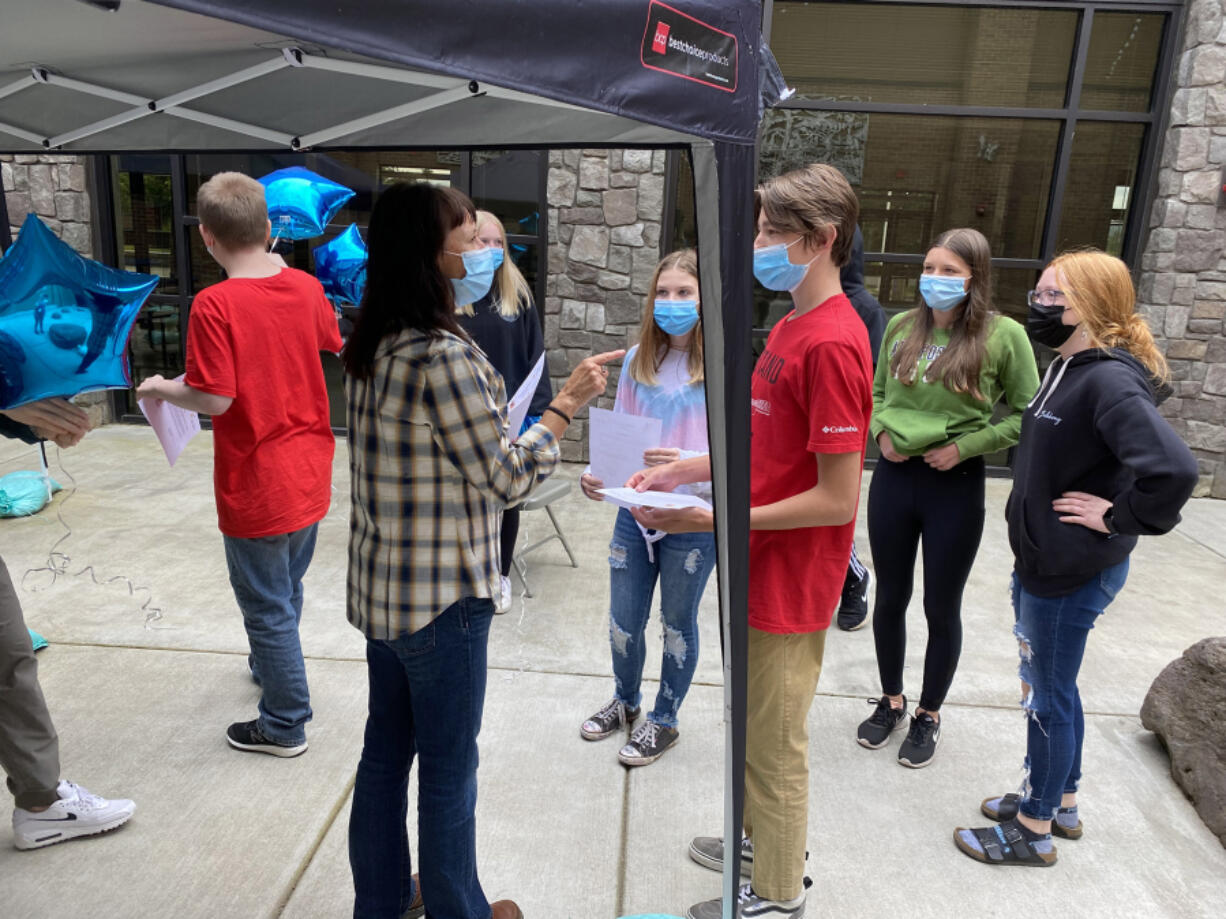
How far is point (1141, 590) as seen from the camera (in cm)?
498

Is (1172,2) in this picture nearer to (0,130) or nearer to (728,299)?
(728,299)

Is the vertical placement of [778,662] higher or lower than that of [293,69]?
lower

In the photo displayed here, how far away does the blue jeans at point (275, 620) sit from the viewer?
2.96 metres

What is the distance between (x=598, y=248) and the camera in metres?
6.75

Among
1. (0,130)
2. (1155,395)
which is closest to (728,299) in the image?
(1155,395)

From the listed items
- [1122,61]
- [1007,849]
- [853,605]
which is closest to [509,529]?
[853,605]

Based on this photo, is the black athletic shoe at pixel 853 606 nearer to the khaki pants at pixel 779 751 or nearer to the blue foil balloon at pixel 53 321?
the khaki pants at pixel 779 751

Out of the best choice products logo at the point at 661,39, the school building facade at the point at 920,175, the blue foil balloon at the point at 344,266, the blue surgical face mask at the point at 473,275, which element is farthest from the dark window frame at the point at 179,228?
the best choice products logo at the point at 661,39

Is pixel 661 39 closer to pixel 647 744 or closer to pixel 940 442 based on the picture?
pixel 940 442

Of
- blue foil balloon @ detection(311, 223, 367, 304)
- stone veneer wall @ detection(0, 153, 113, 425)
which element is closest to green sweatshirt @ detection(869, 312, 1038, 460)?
blue foil balloon @ detection(311, 223, 367, 304)

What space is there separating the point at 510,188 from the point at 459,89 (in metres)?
5.05

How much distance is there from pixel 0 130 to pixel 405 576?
2661 mm

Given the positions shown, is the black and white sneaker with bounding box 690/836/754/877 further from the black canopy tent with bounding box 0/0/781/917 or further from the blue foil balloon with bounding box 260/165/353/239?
the blue foil balloon with bounding box 260/165/353/239

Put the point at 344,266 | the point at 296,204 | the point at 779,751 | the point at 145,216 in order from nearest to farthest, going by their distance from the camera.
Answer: the point at 779,751, the point at 296,204, the point at 344,266, the point at 145,216
